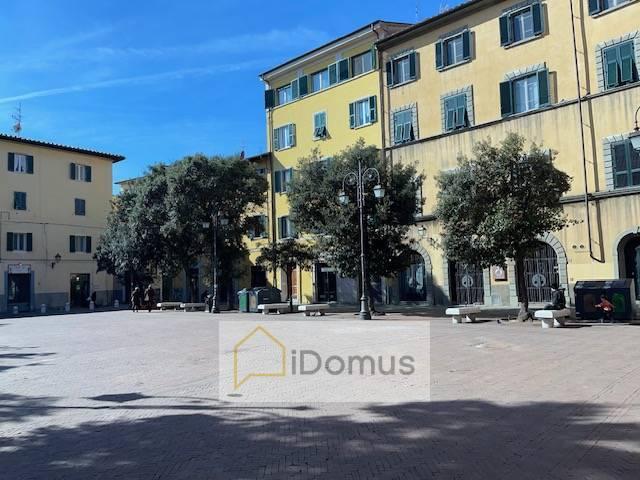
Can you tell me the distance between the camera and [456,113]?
28.6m

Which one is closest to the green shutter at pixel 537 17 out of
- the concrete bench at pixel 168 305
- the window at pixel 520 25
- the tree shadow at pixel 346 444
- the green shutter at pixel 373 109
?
the window at pixel 520 25

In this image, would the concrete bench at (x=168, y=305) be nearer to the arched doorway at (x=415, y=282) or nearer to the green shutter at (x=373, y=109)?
the arched doorway at (x=415, y=282)

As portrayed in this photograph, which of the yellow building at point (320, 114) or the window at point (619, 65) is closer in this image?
the window at point (619, 65)

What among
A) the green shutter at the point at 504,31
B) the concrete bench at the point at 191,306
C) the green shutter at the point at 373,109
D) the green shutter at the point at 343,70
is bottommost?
the concrete bench at the point at 191,306

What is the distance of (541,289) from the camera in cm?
2545

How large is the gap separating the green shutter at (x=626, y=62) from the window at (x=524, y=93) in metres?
3.11

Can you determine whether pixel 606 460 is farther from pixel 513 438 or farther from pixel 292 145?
pixel 292 145

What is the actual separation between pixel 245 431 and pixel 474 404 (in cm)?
293

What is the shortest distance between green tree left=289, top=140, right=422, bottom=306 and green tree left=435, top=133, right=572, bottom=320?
14.9ft

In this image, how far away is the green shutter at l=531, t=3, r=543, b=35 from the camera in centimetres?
2525

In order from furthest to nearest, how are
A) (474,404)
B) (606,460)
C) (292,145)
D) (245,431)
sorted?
(292,145) < (474,404) < (245,431) < (606,460)

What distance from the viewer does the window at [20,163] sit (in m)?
43.1

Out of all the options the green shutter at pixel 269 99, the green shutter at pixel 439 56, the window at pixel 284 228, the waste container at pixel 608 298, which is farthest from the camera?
the green shutter at pixel 269 99

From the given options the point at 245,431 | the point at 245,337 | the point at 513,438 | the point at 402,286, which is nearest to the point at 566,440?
the point at 513,438
